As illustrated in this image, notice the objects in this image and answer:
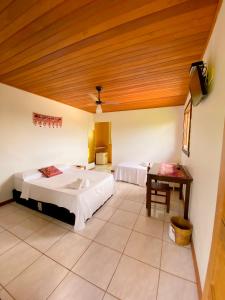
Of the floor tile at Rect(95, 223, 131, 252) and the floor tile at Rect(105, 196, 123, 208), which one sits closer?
the floor tile at Rect(95, 223, 131, 252)

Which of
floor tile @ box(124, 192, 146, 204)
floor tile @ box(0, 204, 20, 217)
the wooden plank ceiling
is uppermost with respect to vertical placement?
the wooden plank ceiling

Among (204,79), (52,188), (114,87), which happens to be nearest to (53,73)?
(114,87)

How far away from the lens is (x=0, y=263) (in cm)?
153

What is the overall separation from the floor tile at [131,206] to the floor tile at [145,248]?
664 mm

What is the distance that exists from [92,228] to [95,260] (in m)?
0.58

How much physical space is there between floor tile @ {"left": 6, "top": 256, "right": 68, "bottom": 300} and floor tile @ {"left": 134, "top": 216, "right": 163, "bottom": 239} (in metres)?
1.22

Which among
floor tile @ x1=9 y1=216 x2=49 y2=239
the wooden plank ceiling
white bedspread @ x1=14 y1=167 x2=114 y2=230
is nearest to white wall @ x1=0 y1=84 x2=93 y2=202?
white bedspread @ x1=14 y1=167 x2=114 y2=230

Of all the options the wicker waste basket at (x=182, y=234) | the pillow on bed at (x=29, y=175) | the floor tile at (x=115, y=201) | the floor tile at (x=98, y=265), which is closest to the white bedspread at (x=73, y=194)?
the pillow on bed at (x=29, y=175)

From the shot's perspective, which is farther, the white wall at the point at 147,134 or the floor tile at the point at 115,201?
the white wall at the point at 147,134

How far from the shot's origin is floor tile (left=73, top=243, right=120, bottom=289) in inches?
54.0

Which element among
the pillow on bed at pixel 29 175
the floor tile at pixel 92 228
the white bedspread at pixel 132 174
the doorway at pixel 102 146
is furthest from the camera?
the doorway at pixel 102 146

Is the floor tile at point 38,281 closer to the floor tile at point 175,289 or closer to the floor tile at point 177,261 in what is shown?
the floor tile at point 175,289

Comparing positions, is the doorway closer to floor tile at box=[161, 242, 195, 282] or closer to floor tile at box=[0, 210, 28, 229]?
floor tile at box=[0, 210, 28, 229]

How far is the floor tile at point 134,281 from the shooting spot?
1.23 metres
